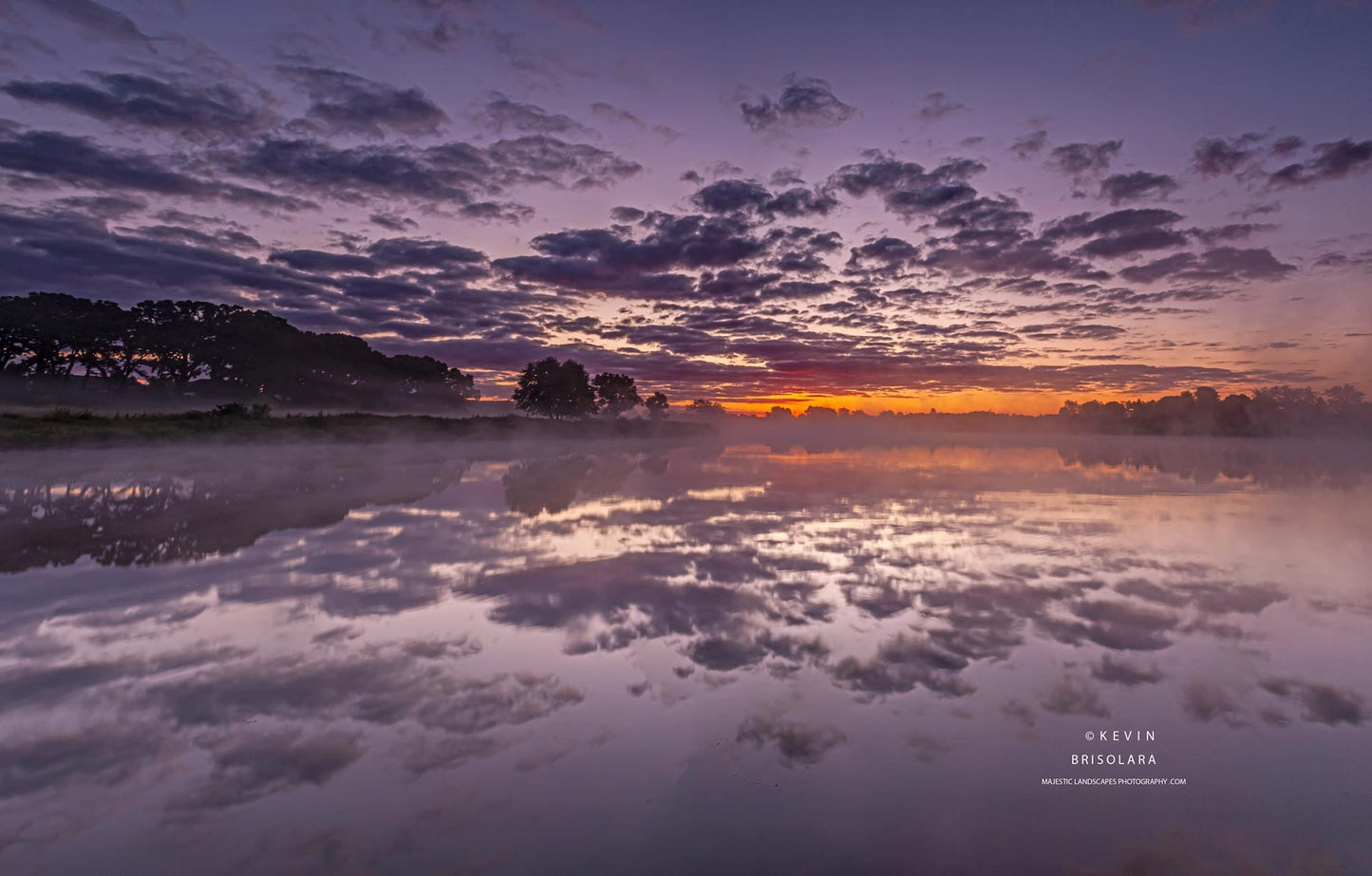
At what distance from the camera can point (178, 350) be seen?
65.5 meters

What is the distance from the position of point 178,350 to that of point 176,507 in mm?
65525

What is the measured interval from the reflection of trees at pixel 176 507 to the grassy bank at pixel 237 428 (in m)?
7.01

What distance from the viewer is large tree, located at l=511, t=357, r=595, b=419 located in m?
91.4

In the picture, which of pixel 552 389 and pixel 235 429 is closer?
pixel 235 429

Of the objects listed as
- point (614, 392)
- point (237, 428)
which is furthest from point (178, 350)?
point (614, 392)

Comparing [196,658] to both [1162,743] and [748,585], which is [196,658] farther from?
[1162,743]

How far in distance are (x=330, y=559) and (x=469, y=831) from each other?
9.22 m

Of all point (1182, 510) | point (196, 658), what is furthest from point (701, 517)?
point (1182, 510)

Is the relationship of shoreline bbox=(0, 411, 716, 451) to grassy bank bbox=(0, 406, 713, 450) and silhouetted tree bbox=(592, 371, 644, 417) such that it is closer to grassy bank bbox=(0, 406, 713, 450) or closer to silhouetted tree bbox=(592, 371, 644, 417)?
grassy bank bbox=(0, 406, 713, 450)

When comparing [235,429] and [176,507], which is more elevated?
[176,507]

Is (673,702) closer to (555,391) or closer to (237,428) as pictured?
(237,428)

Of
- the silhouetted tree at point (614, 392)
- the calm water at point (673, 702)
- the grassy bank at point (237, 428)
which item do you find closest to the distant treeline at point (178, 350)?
the grassy bank at point (237, 428)

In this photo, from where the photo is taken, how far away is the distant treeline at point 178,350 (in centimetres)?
5706

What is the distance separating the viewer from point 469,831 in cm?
397
